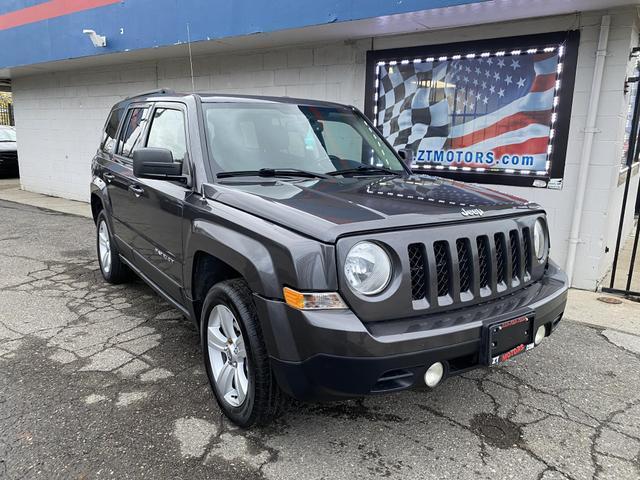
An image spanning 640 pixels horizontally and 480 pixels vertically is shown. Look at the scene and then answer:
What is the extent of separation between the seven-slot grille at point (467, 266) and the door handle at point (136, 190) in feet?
8.24

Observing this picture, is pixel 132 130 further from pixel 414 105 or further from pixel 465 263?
pixel 414 105

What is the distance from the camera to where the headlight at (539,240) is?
10.1ft

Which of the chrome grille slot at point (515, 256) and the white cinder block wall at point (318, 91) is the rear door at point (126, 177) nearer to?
the chrome grille slot at point (515, 256)

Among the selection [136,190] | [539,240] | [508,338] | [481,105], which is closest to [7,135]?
[136,190]

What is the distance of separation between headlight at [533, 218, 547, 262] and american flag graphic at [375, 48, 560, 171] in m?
2.97

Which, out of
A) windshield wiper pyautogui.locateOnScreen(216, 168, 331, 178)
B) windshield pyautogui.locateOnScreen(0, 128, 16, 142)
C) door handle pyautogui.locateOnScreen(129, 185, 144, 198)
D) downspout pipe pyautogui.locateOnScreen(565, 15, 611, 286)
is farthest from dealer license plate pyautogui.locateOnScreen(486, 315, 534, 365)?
windshield pyautogui.locateOnScreen(0, 128, 16, 142)

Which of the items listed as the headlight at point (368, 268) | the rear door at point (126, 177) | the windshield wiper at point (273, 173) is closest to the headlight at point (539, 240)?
the headlight at point (368, 268)

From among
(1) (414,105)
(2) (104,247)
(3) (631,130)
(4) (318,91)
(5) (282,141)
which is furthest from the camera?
(4) (318,91)

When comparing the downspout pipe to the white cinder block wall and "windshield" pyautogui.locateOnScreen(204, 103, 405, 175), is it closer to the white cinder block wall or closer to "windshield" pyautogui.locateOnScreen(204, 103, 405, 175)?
the white cinder block wall

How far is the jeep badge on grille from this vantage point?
8.77ft

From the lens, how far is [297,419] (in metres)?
2.96

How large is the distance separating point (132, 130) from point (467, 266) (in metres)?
3.39

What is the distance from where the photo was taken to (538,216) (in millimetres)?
3125

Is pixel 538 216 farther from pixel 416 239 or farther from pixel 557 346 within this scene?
pixel 557 346
